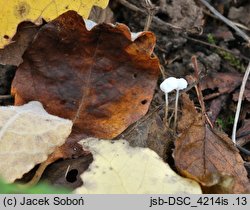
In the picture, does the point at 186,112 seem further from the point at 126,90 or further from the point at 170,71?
the point at 170,71

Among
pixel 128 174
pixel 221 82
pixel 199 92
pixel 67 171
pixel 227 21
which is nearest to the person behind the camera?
pixel 128 174

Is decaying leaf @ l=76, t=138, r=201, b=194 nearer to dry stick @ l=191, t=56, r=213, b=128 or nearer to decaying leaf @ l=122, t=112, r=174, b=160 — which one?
decaying leaf @ l=122, t=112, r=174, b=160

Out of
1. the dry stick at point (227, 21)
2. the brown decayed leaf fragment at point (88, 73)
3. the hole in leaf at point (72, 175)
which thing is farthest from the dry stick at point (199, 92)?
the hole in leaf at point (72, 175)

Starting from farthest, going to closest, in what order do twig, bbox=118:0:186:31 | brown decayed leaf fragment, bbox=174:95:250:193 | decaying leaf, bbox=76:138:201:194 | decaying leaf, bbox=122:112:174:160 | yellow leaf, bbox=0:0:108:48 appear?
1. twig, bbox=118:0:186:31
2. yellow leaf, bbox=0:0:108:48
3. decaying leaf, bbox=122:112:174:160
4. brown decayed leaf fragment, bbox=174:95:250:193
5. decaying leaf, bbox=76:138:201:194

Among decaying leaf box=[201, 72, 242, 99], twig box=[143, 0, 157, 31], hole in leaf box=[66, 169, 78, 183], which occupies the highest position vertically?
twig box=[143, 0, 157, 31]

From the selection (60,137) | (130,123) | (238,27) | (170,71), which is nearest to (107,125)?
(130,123)

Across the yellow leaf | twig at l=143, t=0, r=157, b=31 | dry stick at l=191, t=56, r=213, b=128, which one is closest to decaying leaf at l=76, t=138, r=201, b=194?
dry stick at l=191, t=56, r=213, b=128

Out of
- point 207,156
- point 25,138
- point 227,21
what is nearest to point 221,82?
point 227,21

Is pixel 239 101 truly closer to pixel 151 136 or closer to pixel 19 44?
pixel 151 136
